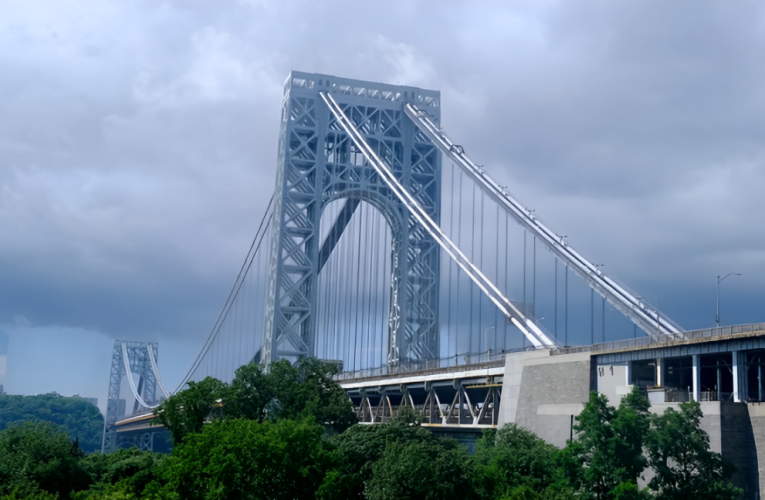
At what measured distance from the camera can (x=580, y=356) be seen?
34.6 m

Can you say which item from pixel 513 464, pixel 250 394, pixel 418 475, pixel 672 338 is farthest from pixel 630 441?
pixel 250 394

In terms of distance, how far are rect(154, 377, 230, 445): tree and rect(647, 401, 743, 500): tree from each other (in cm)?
2300

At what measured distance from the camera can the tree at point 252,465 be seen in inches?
1132

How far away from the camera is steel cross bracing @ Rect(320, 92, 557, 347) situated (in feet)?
133

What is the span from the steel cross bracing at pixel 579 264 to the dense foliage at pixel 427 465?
576 centimetres

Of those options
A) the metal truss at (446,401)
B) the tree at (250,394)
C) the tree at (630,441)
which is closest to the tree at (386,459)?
the metal truss at (446,401)

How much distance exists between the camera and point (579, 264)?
40125 mm

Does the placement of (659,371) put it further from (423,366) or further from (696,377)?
(423,366)

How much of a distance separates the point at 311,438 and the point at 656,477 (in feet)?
37.4

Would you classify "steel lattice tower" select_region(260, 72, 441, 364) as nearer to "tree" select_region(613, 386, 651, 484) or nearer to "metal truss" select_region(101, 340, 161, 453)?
"tree" select_region(613, 386, 651, 484)

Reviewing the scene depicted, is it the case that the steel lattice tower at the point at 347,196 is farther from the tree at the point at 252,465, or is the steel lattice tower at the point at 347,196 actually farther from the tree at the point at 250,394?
the tree at the point at 252,465

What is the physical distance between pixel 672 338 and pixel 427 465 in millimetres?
9885

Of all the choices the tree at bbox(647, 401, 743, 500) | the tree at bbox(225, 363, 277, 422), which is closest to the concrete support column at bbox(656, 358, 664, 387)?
the tree at bbox(647, 401, 743, 500)

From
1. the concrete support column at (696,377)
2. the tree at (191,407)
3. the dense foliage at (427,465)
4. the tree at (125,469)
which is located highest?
the concrete support column at (696,377)
